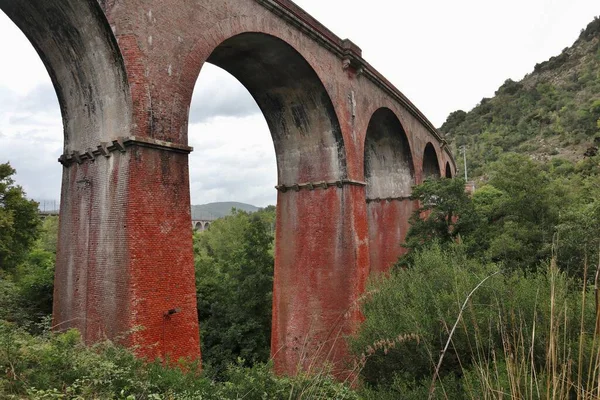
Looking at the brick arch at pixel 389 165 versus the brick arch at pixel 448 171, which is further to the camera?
the brick arch at pixel 448 171

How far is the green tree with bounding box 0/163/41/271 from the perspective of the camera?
18.9 m

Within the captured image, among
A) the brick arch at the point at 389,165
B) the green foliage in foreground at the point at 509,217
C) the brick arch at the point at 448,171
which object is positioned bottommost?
the green foliage in foreground at the point at 509,217

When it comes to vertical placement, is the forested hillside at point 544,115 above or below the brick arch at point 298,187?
above

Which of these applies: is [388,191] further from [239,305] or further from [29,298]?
[29,298]

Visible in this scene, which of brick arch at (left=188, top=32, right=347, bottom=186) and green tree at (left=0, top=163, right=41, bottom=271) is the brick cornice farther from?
green tree at (left=0, top=163, right=41, bottom=271)

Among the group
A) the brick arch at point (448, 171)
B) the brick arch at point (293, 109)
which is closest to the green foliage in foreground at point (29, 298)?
the brick arch at point (293, 109)

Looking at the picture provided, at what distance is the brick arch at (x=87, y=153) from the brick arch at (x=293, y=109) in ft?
14.3

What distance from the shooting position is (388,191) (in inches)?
765

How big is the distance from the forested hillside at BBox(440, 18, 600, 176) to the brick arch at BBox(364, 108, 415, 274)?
26.6 m

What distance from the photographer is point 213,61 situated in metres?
11.9

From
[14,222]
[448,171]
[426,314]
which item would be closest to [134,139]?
[426,314]

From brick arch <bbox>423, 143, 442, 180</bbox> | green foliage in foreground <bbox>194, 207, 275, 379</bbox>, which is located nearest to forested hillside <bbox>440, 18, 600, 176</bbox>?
brick arch <bbox>423, 143, 442, 180</bbox>

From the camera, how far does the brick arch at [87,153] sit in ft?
24.1

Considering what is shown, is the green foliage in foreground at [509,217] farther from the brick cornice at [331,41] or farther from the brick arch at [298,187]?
the brick cornice at [331,41]
